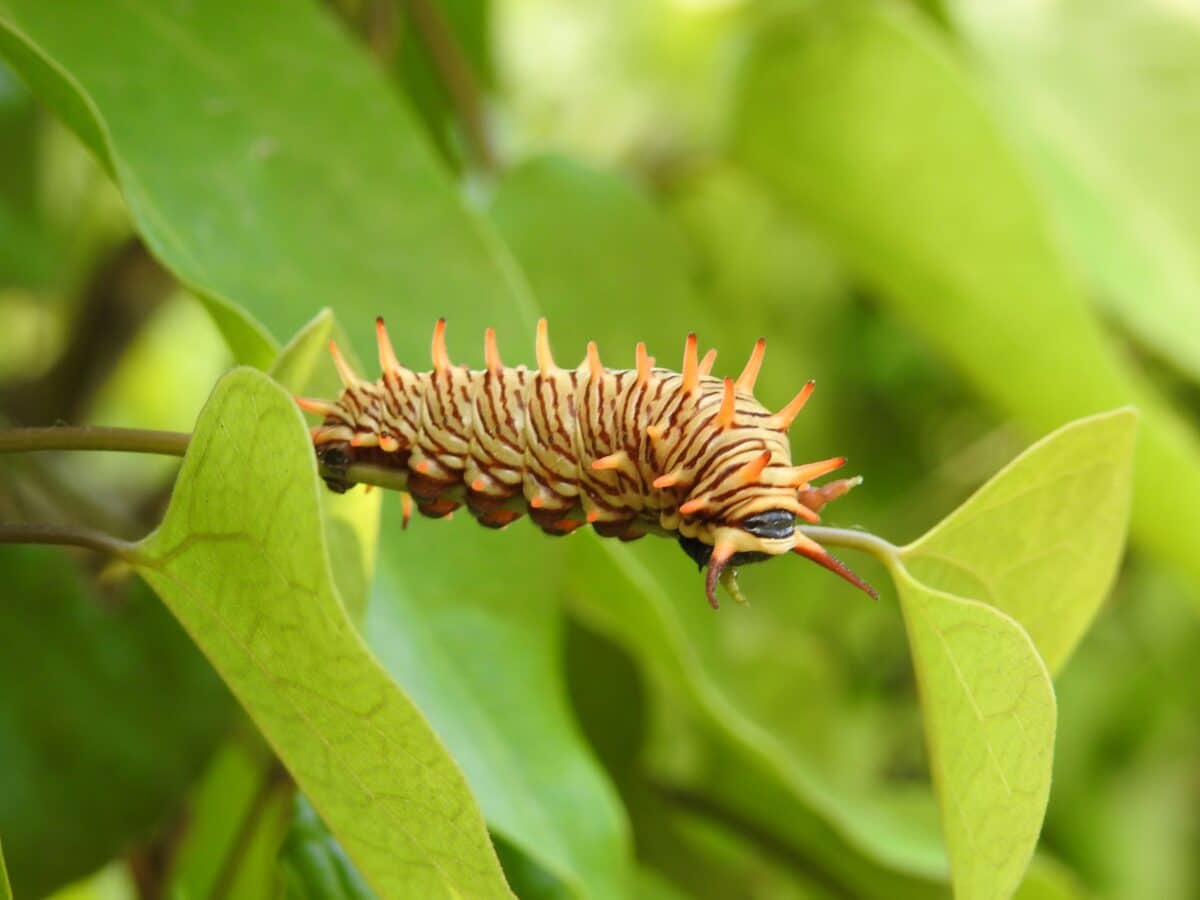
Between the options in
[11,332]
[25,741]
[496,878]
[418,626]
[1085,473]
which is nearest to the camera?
[496,878]

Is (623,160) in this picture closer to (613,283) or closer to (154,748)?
(613,283)

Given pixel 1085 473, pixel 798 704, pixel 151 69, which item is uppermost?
pixel 151 69

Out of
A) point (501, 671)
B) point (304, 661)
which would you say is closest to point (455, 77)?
point (501, 671)

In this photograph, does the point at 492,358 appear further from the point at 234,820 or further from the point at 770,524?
the point at 234,820

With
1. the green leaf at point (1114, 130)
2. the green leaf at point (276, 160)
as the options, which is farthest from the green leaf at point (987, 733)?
the green leaf at point (1114, 130)

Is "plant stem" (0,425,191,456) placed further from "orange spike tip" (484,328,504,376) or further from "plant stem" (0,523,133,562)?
"orange spike tip" (484,328,504,376)

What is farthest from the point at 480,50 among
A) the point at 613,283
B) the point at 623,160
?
the point at 623,160

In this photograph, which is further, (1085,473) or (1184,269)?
(1184,269)
